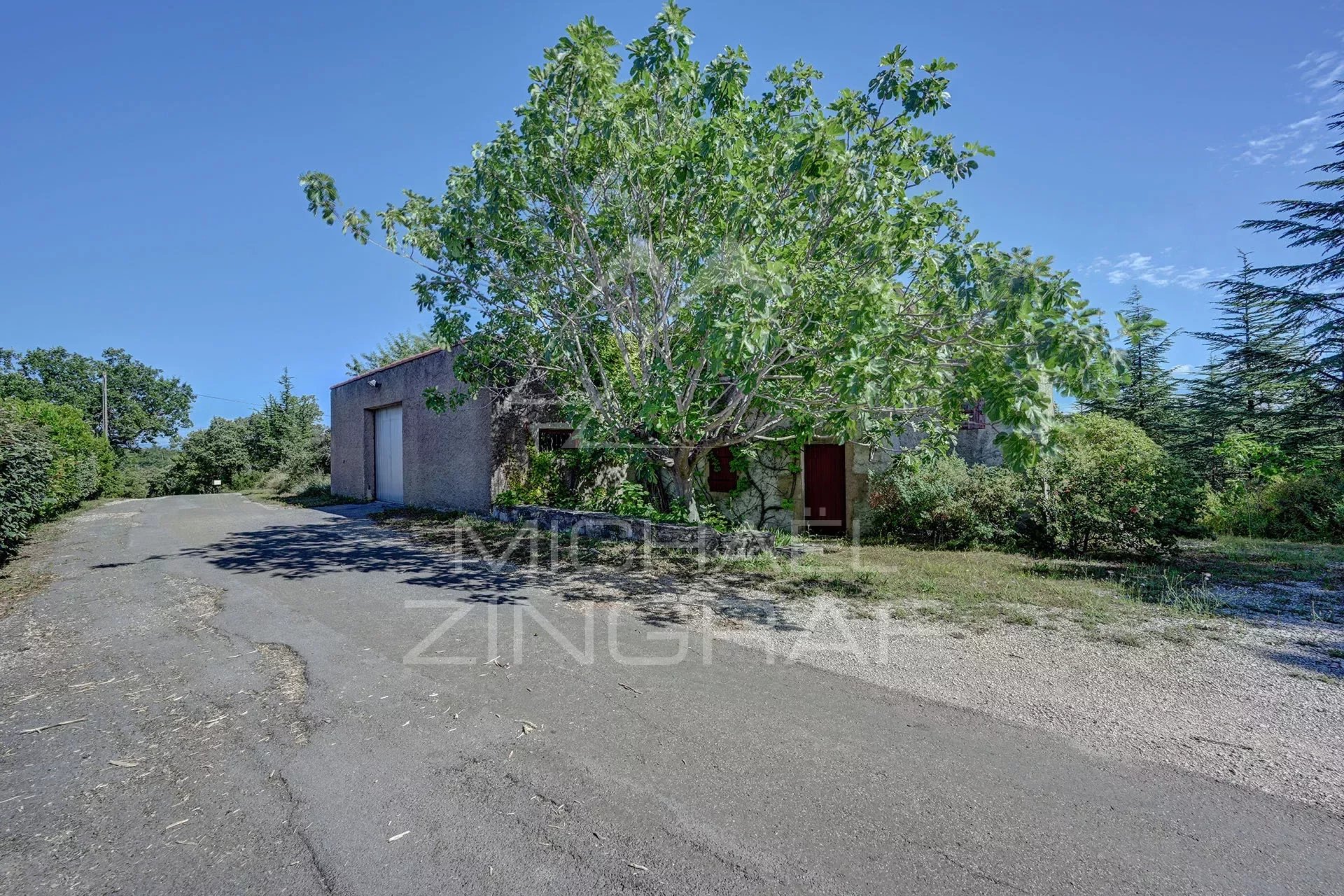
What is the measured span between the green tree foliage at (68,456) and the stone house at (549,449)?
6682 mm

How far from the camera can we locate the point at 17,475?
7.48 m

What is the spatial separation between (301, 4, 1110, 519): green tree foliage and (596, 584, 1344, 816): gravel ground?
1.69m

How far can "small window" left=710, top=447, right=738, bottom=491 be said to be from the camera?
12008 millimetres

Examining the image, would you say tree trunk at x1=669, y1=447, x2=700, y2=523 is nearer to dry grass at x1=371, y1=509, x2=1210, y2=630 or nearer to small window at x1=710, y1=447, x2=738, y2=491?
dry grass at x1=371, y1=509, x2=1210, y2=630

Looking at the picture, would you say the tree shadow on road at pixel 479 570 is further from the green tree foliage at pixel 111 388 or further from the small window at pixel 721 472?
the green tree foliage at pixel 111 388

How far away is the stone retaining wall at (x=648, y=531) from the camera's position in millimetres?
8719

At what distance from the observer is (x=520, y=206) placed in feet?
25.6

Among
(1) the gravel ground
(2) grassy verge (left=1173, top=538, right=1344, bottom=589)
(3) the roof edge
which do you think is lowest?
(2) grassy verge (left=1173, top=538, right=1344, bottom=589)

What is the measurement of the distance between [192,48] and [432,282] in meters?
3.89

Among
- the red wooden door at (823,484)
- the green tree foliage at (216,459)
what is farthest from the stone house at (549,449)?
the green tree foliage at (216,459)

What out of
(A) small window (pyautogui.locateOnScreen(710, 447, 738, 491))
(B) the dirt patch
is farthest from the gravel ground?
(A) small window (pyautogui.locateOnScreen(710, 447, 738, 491))

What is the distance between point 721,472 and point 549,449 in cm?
364

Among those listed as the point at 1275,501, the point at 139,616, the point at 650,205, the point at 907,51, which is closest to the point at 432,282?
the point at 650,205

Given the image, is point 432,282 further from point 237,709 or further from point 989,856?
point 989,856
